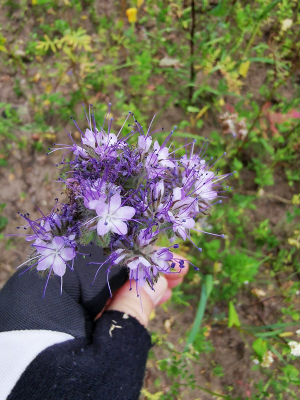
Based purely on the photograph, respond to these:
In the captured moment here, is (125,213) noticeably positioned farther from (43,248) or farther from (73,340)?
(73,340)

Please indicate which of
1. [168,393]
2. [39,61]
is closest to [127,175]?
[168,393]

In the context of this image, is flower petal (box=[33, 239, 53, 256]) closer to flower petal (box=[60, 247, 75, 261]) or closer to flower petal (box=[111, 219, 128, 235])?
flower petal (box=[60, 247, 75, 261])

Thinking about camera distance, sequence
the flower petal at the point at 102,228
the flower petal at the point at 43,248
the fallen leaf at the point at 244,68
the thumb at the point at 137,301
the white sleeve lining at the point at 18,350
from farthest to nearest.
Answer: the fallen leaf at the point at 244,68 < the thumb at the point at 137,301 < the white sleeve lining at the point at 18,350 < the flower petal at the point at 43,248 < the flower petal at the point at 102,228

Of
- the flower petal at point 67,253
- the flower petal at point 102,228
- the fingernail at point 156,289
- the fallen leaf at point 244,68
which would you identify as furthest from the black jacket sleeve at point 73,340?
the fallen leaf at point 244,68

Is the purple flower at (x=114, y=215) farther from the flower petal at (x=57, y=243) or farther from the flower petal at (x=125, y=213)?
the flower petal at (x=57, y=243)

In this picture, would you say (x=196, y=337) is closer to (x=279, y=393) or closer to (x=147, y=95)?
(x=279, y=393)

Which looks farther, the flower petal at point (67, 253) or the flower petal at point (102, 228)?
the flower petal at point (67, 253)

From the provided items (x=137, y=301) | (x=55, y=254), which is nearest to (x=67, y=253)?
(x=55, y=254)
